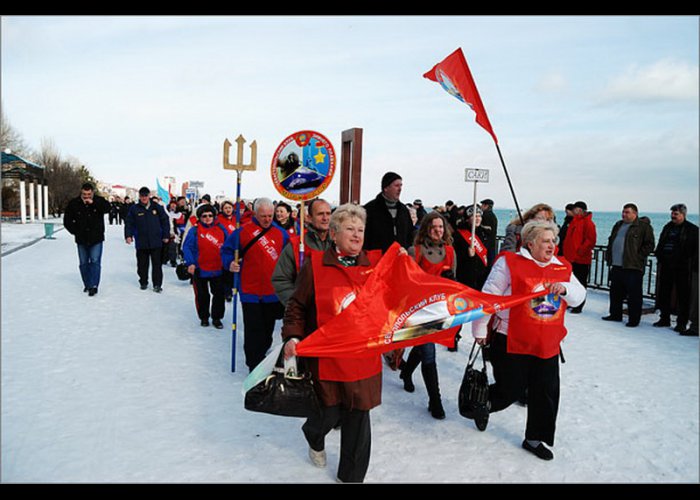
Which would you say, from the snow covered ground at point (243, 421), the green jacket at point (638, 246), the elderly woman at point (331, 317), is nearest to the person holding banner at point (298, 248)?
the elderly woman at point (331, 317)

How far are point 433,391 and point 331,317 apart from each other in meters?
1.87

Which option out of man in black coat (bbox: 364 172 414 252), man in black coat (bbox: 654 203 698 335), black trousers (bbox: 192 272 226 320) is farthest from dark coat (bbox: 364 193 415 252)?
man in black coat (bbox: 654 203 698 335)

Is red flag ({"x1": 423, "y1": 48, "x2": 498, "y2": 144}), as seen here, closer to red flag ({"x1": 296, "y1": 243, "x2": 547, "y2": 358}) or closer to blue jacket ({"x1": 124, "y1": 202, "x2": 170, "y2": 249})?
red flag ({"x1": 296, "y1": 243, "x2": 547, "y2": 358})

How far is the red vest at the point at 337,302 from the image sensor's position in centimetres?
336

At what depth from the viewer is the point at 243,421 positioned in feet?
14.8

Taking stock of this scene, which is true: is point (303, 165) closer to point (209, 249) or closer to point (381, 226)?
point (381, 226)

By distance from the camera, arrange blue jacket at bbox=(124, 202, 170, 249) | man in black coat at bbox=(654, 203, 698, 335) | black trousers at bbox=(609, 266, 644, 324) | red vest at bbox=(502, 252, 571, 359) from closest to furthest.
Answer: red vest at bbox=(502, 252, 571, 359) → man in black coat at bbox=(654, 203, 698, 335) → black trousers at bbox=(609, 266, 644, 324) → blue jacket at bbox=(124, 202, 170, 249)

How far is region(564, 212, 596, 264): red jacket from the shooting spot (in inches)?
393

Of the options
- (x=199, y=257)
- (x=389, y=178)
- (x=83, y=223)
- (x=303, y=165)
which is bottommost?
(x=199, y=257)

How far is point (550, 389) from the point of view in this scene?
3.98 meters

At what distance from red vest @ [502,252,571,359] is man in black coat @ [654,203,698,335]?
537 cm

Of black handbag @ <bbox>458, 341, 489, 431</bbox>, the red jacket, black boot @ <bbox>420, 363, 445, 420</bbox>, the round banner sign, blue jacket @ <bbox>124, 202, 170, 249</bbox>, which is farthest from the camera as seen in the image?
blue jacket @ <bbox>124, 202, 170, 249</bbox>

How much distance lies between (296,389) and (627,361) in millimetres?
4954

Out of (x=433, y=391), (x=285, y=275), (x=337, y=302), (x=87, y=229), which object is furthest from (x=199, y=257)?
(x=337, y=302)
